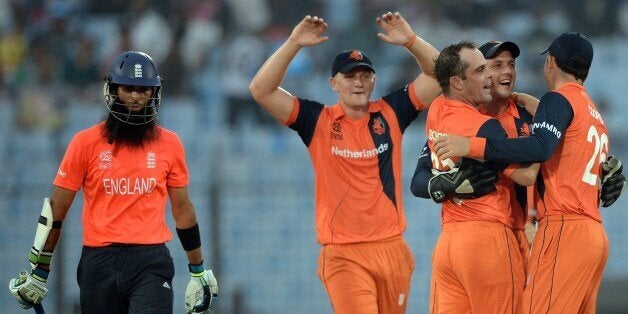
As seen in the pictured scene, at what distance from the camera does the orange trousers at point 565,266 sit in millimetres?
5605

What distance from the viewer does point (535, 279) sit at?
18.6 ft

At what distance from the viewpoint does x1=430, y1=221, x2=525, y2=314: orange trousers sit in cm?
567

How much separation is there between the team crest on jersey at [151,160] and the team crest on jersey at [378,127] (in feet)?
4.91

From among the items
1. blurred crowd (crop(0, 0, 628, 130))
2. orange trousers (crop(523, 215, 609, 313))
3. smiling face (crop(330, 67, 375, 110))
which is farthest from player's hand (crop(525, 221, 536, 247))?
blurred crowd (crop(0, 0, 628, 130))

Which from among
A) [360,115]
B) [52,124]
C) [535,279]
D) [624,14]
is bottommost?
[535,279]

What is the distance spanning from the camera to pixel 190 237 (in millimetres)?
Answer: 6355

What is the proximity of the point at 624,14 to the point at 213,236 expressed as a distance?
5.68 metres

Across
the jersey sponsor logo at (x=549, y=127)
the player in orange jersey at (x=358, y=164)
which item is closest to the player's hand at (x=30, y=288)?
the player in orange jersey at (x=358, y=164)

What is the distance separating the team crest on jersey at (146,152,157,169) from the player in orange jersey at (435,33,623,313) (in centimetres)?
155

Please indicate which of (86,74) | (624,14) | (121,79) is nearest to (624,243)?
(624,14)

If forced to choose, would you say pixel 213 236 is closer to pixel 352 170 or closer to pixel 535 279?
pixel 352 170

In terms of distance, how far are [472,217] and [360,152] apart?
3.77 ft

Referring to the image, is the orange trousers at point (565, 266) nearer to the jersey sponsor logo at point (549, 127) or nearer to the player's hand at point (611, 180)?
the player's hand at point (611, 180)

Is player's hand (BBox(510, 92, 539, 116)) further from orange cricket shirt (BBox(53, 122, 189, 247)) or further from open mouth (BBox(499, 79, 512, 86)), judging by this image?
orange cricket shirt (BBox(53, 122, 189, 247))
